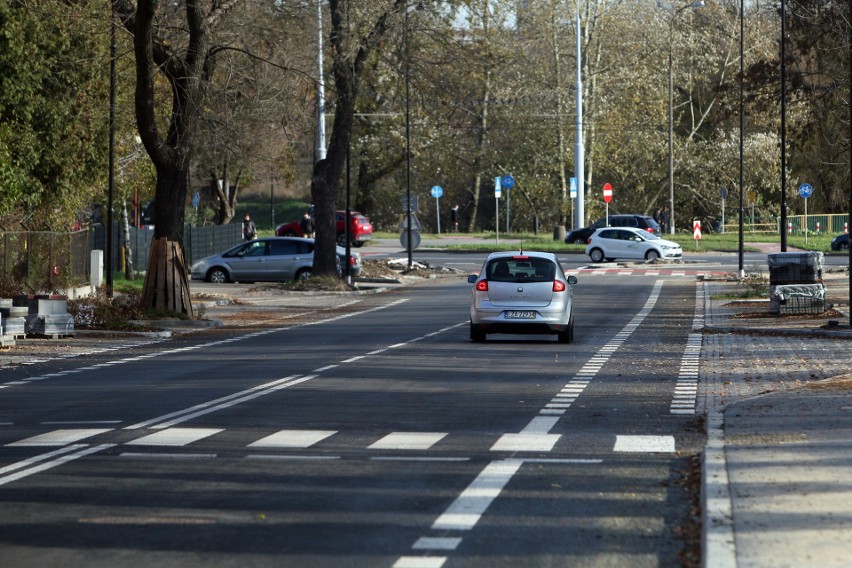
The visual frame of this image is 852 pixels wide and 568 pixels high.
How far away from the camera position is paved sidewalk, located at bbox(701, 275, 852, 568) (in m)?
7.45

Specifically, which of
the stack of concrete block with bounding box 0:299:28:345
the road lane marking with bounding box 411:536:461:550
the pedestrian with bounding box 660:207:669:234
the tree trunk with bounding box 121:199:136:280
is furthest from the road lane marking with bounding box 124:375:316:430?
the pedestrian with bounding box 660:207:669:234

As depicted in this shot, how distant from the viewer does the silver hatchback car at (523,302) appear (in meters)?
23.5

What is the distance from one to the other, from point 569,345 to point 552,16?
53.1 m

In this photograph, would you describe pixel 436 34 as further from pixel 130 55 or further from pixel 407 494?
pixel 407 494

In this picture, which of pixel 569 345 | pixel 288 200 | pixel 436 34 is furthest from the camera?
pixel 288 200

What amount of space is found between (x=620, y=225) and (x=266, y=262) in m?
26.2

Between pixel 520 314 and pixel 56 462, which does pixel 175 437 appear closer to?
pixel 56 462

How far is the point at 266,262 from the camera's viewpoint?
4584cm

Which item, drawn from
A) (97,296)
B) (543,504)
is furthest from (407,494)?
(97,296)

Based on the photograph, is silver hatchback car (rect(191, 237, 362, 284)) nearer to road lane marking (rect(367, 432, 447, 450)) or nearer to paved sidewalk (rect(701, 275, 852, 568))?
paved sidewalk (rect(701, 275, 852, 568))

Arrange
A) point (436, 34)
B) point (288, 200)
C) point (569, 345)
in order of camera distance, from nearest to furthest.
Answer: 1. point (569, 345)
2. point (436, 34)
3. point (288, 200)

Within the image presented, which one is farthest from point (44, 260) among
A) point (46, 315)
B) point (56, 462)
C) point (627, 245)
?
point (627, 245)

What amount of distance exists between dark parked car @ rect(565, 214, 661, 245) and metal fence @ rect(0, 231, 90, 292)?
110ft

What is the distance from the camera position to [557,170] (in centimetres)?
7825
